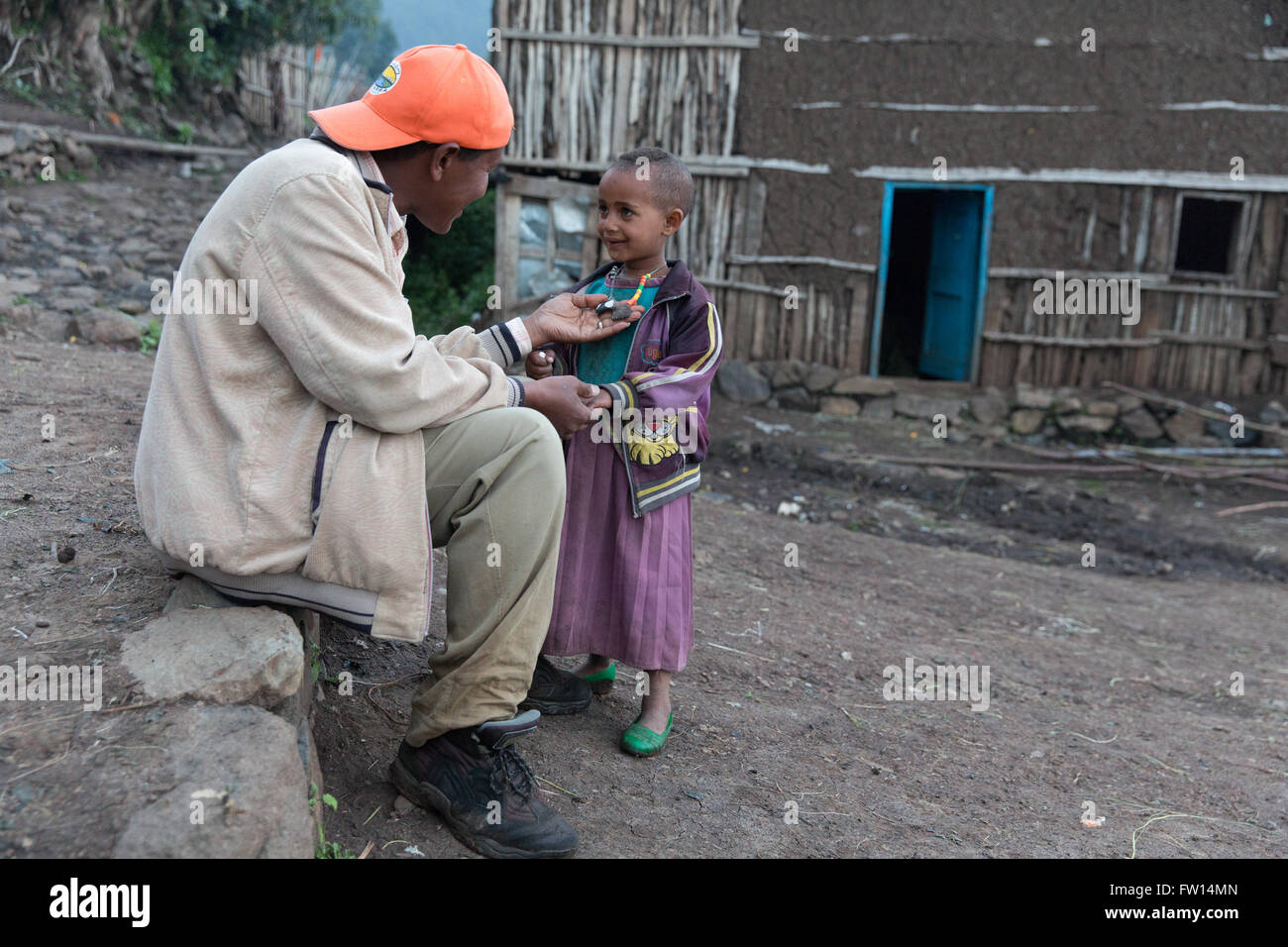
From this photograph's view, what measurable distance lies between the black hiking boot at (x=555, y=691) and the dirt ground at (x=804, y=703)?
6cm

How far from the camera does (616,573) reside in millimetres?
2926

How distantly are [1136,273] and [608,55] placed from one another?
5334 millimetres

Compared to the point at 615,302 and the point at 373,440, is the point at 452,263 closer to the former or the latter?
the point at 615,302

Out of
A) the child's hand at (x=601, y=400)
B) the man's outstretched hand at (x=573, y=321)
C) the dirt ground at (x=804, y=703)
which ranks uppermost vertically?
the man's outstretched hand at (x=573, y=321)

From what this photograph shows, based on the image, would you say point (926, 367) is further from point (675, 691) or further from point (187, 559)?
point (187, 559)

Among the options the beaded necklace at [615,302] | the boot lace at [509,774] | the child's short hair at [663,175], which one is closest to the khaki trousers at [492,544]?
the boot lace at [509,774]

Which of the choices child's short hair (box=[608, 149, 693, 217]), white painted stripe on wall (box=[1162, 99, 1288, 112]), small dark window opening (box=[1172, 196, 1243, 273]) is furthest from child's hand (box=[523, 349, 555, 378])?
small dark window opening (box=[1172, 196, 1243, 273])

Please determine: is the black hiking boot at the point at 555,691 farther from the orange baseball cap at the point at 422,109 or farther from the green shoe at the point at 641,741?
the orange baseball cap at the point at 422,109

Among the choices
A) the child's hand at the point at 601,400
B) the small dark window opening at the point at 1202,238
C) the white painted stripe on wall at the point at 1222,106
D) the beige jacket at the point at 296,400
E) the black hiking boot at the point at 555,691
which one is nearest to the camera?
the beige jacket at the point at 296,400

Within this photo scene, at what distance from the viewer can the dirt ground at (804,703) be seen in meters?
2.31

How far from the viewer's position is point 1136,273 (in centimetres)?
955

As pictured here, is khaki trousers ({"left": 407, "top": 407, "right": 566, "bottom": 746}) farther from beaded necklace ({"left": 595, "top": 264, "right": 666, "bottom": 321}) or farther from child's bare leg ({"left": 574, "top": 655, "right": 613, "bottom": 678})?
child's bare leg ({"left": 574, "top": 655, "right": 613, "bottom": 678})

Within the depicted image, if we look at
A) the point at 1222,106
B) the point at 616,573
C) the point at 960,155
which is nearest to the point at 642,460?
the point at 616,573
